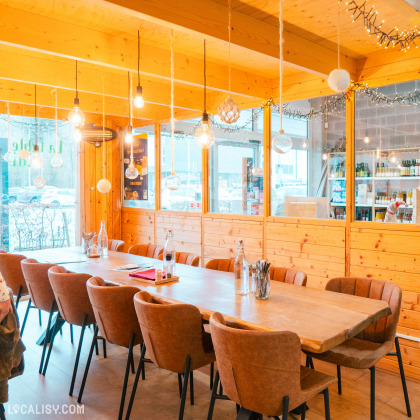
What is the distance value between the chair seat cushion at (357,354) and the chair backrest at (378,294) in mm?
71

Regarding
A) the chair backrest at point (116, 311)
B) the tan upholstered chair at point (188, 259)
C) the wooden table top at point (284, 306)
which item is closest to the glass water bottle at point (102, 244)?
the tan upholstered chair at point (188, 259)

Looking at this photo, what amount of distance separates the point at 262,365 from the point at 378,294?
55.8 inches

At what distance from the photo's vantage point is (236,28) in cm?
296

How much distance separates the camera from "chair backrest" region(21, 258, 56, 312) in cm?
356

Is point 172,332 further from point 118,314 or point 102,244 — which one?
point 102,244

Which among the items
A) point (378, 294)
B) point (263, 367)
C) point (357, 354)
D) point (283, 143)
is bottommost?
point (357, 354)

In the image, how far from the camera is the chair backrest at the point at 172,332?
234 centimetres

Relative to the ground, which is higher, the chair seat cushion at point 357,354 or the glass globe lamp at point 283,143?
the glass globe lamp at point 283,143

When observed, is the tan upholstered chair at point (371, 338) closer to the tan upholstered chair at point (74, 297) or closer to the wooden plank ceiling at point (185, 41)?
the tan upholstered chair at point (74, 297)

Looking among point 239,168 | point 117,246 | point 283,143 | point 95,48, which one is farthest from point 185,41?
point 117,246

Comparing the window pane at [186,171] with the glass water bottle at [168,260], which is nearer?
the glass water bottle at [168,260]

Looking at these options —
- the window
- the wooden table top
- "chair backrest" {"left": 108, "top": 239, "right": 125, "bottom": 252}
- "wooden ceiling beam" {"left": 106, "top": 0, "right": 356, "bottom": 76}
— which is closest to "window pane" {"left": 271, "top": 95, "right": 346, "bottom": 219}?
"wooden ceiling beam" {"left": 106, "top": 0, "right": 356, "bottom": 76}

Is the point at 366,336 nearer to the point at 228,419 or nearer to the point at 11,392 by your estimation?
the point at 228,419

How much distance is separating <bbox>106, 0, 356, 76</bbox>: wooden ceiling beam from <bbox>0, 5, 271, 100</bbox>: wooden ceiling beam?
3.27 feet
